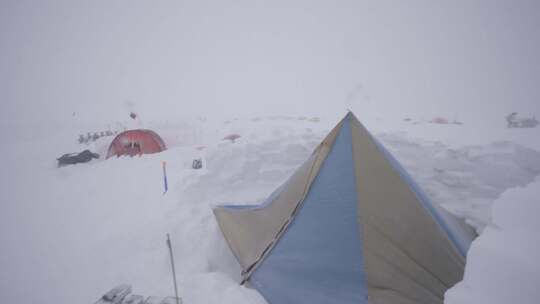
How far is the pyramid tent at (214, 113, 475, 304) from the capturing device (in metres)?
2.10

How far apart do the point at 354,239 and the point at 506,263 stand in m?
1.23

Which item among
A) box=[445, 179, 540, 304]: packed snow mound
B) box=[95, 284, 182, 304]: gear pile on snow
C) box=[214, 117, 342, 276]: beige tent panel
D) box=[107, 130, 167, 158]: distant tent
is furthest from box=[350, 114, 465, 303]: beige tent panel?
box=[107, 130, 167, 158]: distant tent

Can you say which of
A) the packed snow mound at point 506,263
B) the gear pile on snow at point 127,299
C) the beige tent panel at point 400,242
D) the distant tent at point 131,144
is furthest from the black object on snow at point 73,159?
the packed snow mound at point 506,263

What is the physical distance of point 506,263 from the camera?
3.66 feet

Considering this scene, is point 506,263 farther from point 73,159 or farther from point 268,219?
point 73,159

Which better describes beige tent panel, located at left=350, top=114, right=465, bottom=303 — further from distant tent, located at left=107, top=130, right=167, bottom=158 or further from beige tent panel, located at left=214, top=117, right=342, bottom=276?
distant tent, located at left=107, top=130, right=167, bottom=158

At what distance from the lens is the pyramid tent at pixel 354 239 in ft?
6.89

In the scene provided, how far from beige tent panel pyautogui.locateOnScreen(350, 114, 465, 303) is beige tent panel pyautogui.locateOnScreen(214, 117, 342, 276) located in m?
0.55

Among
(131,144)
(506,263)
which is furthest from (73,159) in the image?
(506,263)

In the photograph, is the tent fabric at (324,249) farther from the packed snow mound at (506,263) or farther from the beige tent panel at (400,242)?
the packed snow mound at (506,263)

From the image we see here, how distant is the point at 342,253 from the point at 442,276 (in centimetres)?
96

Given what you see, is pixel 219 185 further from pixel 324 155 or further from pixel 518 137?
pixel 518 137

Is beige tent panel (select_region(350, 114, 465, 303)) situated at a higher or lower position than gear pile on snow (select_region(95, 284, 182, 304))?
higher

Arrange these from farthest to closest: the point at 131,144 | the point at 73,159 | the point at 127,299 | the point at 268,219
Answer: the point at 131,144 → the point at 73,159 → the point at 268,219 → the point at 127,299
